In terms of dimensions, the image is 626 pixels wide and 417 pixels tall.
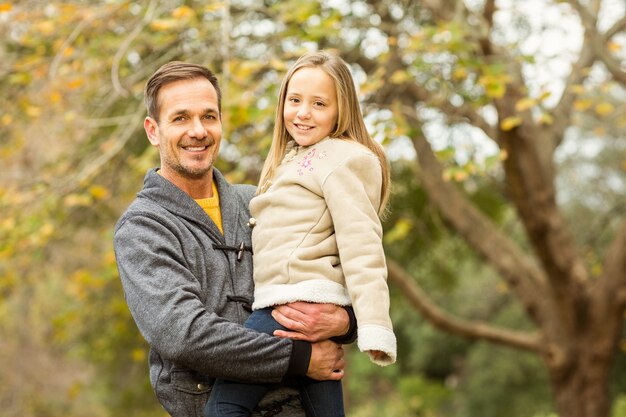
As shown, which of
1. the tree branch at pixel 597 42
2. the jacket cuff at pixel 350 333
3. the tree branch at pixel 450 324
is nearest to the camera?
the jacket cuff at pixel 350 333

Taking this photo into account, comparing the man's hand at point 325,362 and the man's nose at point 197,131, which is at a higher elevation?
the man's nose at point 197,131

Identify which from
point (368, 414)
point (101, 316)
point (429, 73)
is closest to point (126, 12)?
point (429, 73)

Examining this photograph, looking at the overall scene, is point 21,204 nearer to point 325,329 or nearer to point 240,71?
point 240,71

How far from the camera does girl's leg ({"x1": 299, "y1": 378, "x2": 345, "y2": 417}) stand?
2.42 metres

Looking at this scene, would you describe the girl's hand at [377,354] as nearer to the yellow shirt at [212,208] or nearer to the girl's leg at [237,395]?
the girl's leg at [237,395]

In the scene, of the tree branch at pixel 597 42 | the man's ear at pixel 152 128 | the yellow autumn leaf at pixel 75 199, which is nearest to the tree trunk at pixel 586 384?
the tree branch at pixel 597 42

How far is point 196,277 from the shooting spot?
241cm

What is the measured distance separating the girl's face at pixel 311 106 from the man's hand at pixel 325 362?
1.95ft

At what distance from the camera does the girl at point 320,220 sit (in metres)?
2.30

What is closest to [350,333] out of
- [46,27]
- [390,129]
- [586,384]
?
[390,129]

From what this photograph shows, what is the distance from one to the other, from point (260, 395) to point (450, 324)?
6.07m

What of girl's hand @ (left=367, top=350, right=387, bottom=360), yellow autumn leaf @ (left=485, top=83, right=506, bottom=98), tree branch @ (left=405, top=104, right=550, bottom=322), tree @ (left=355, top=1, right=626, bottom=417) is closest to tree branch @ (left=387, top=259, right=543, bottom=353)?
tree @ (left=355, top=1, right=626, bottom=417)

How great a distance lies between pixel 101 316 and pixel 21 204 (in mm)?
4887

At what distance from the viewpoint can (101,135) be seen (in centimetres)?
759
